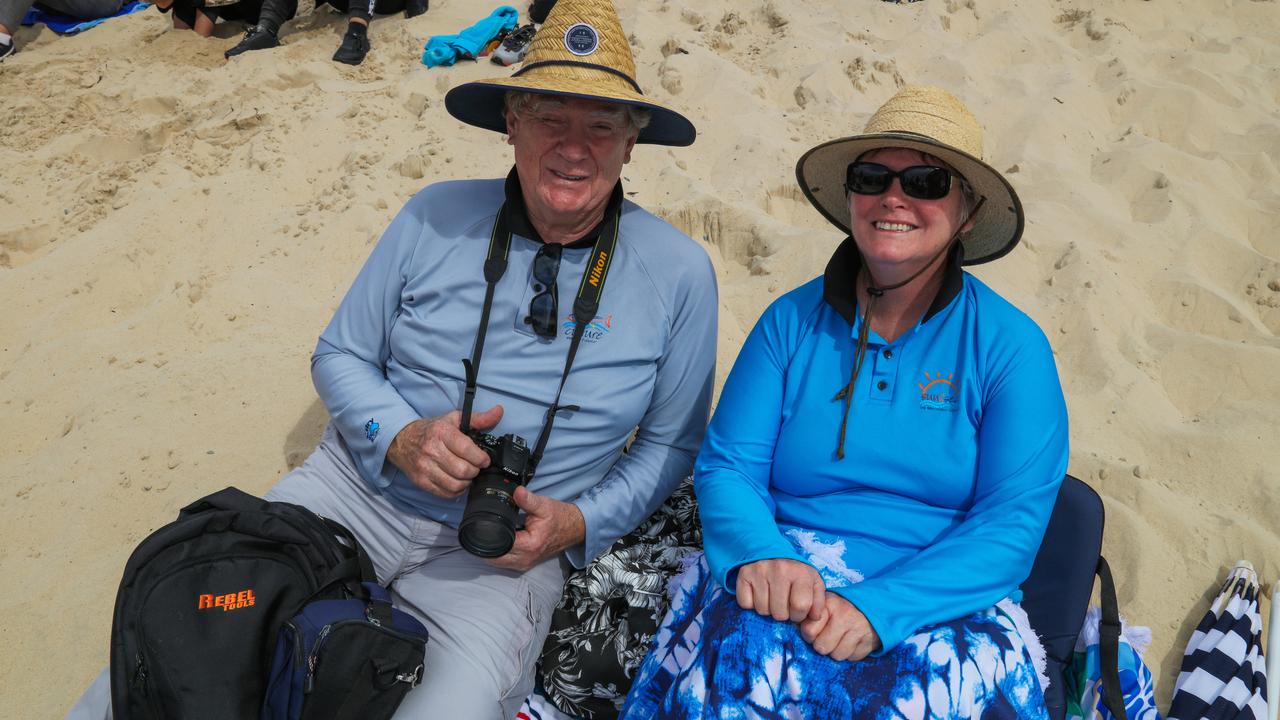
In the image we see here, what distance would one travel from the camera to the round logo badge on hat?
2.40 metres

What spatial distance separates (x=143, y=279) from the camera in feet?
13.0

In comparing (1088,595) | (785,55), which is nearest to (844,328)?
(1088,595)

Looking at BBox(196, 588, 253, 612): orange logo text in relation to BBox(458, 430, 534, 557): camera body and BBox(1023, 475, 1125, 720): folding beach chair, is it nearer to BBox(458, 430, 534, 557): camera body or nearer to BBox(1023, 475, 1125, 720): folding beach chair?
BBox(458, 430, 534, 557): camera body

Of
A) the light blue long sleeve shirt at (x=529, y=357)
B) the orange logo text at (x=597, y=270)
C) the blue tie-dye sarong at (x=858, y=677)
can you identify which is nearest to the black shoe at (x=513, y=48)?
the light blue long sleeve shirt at (x=529, y=357)

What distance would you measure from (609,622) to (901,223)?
1285 millimetres

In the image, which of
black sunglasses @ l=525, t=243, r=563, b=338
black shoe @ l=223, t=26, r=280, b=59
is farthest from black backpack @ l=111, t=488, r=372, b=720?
black shoe @ l=223, t=26, r=280, b=59

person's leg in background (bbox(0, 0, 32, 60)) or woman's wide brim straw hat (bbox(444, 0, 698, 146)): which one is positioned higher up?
woman's wide brim straw hat (bbox(444, 0, 698, 146))

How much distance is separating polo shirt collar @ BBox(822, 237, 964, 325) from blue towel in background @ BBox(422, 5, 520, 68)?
361 cm

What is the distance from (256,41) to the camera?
Result: 5574 mm

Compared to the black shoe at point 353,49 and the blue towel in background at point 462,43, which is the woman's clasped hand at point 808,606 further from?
the black shoe at point 353,49

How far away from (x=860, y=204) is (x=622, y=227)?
72 centimetres

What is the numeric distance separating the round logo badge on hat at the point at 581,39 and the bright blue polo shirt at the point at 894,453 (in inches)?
34.0

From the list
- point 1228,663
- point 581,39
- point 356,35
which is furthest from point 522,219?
point 356,35

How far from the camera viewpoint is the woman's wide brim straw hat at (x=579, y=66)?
2.32 m
